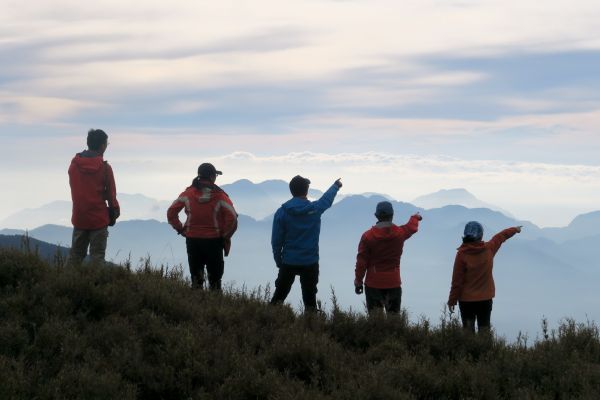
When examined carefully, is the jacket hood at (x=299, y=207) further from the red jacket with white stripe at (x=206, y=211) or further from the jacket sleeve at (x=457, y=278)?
the jacket sleeve at (x=457, y=278)

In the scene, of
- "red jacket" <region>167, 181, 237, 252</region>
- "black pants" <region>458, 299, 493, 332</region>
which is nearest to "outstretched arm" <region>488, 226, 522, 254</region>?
"black pants" <region>458, 299, 493, 332</region>

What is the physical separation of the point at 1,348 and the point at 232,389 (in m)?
2.31

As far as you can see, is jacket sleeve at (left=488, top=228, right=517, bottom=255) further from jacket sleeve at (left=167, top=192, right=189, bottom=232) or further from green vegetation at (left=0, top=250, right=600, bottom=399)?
jacket sleeve at (left=167, top=192, right=189, bottom=232)

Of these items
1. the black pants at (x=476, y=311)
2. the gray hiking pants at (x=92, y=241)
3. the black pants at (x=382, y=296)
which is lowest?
the black pants at (x=476, y=311)

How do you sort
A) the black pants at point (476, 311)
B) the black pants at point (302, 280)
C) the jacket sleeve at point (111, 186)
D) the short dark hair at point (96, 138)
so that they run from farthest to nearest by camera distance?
1. the jacket sleeve at point (111, 186)
2. the short dark hair at point (96, 138)
3. the black pants at point (302, 280)
4. the black pants at point (476, 311)

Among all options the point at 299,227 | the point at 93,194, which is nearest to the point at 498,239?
the point at 299,227

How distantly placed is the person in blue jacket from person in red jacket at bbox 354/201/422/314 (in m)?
0.74

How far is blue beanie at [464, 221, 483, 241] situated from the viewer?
9555mm

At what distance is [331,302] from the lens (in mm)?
8875

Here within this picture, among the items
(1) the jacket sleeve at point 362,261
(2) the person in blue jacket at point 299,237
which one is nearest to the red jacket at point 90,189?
(2) the person in blue jacket at point 299,237

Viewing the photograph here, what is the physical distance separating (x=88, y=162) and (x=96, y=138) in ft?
1.35

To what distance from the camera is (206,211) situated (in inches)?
424

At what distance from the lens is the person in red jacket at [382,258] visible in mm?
10125

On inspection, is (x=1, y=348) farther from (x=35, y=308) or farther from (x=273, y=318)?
(x=273, y=318)
